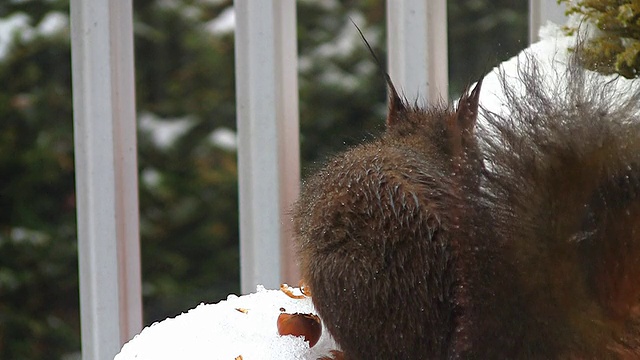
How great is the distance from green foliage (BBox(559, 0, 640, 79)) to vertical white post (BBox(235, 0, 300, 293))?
418mm

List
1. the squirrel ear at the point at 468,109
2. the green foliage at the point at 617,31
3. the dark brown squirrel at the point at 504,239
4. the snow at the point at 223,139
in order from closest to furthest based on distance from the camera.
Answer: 1. the dark brown squirrel at the point at 504,239
2. the squirrel ear at the point at 468,109
3. the green foliage at the point at 617,31
4. the snow at the point at 223,139

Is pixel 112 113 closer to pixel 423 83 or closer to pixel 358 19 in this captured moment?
pixel 423 83

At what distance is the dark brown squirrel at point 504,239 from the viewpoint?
1.66 ft

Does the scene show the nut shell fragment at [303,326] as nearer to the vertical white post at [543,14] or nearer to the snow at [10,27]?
the vertical white post at [543,14]

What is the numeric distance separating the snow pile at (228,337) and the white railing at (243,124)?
336mm

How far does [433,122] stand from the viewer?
65cm

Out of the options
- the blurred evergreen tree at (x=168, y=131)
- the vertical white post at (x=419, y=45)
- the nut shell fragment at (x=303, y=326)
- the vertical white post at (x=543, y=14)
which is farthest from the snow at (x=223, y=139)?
the nut shell fragment at (x=303, y=326)

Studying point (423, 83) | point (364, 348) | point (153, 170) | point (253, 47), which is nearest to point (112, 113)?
point (253, 47)

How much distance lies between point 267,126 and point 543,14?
17.7 inches

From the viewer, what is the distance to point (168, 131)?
1.74 m

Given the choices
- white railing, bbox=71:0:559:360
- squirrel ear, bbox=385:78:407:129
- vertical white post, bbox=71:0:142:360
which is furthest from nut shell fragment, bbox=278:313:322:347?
vertical white post, bbox=71:0:142:360

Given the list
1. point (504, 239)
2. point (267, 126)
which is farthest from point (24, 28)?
point (504, 239)

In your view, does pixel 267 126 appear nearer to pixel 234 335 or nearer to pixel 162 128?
pixel 234 335

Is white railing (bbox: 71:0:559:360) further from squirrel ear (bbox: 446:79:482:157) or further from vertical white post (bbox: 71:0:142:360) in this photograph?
squirrel ear (bbox: 446:79:482:157)
